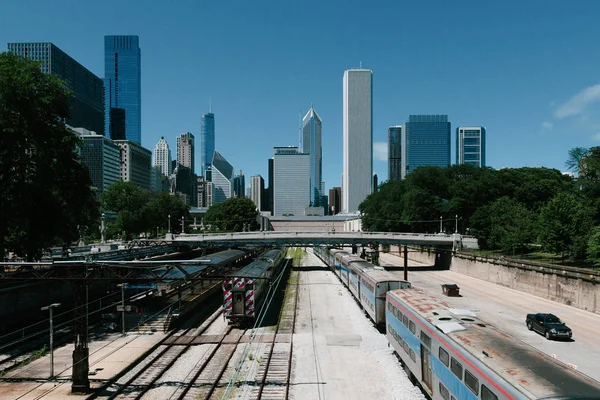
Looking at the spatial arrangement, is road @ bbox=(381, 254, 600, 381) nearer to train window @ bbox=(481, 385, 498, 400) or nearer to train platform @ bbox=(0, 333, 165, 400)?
train window @ bbox=(481, 385, 498, 400)

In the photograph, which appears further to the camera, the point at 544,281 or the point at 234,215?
the point at 234,215

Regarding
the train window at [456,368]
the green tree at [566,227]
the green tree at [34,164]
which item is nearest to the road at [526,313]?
the green tree at [566,227]

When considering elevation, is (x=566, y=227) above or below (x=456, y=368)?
above

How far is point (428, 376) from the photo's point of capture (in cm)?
1527

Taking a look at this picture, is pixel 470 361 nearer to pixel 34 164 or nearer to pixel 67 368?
pixel 67 368

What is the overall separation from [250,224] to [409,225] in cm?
6271

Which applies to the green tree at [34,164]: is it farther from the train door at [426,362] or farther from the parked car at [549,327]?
the parked car at [549,327]

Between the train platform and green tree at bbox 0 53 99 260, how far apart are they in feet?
38.2

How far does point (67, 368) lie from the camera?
20.8 m

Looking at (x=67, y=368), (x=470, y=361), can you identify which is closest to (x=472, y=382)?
(x=470, y=361)

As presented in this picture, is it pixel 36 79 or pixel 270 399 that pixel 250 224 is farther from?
pixel 270 399

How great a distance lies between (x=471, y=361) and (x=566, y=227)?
40.0 m

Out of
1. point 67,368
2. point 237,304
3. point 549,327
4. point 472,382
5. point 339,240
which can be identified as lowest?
point 67,368

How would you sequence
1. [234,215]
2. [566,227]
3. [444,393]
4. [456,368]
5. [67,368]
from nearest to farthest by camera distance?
1. [456,368]
2. [444,393]
3. [67,368]
4. [566,227]
5. [234,215]
